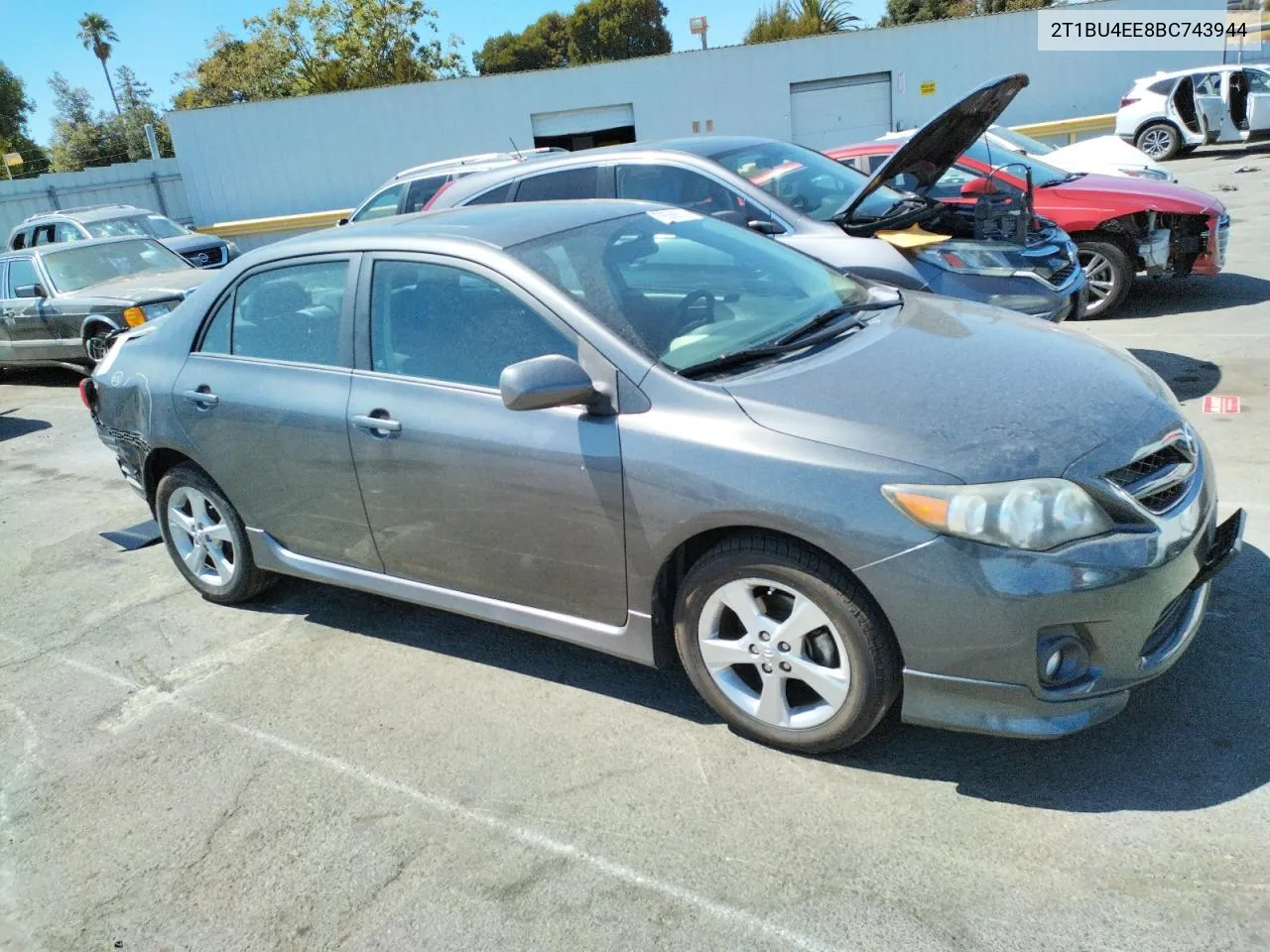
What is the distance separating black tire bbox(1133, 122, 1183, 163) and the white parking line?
21.7 metres

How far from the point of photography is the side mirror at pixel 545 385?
3.10m

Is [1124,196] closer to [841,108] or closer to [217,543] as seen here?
[217,543]

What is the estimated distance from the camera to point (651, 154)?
683 cm

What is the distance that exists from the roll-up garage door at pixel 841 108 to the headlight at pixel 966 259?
1026 inches

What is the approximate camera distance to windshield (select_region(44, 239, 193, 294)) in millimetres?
10883

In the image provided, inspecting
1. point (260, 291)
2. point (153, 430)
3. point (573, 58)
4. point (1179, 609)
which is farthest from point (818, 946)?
point (573, 58)

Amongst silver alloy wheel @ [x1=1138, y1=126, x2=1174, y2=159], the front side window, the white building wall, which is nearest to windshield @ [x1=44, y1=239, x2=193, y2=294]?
the front side window

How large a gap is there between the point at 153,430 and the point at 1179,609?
4.15 m

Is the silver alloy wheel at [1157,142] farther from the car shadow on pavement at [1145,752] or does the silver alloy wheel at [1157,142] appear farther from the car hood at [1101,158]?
the car shadow on pavement at [1145,752]

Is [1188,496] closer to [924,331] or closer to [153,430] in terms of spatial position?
[924,331]

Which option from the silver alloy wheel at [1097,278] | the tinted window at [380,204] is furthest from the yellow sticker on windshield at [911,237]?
the tinted window at [380,204]

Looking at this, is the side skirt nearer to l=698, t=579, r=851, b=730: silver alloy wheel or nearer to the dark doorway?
l=698, t=579, r=851, b=730: silver alloy wheel

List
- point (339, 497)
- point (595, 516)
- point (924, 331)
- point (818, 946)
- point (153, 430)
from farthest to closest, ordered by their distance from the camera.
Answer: point (153, 430)
point (339, 497)
point (924, 331)
point (595, 516)
point (818, 946)

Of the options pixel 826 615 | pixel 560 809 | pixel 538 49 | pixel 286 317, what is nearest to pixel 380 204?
pixel 286 317
